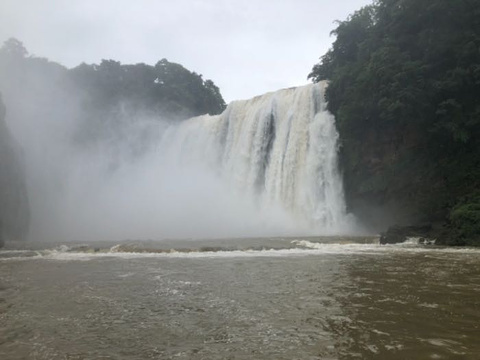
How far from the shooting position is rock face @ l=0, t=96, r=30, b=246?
77.1 ft

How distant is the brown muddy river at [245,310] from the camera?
441 cm

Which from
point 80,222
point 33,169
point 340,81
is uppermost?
point 340,81

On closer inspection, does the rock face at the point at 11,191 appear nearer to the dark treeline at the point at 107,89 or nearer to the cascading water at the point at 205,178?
the cascading water at the point at 205,178

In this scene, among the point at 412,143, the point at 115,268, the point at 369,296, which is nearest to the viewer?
the point at 369,296

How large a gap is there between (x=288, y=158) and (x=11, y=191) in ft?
53.2

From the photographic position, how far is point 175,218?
31.7m

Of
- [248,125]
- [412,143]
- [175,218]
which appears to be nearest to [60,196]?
[175,218]

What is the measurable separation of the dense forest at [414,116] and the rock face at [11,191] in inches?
750

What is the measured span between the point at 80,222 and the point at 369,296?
105 feet

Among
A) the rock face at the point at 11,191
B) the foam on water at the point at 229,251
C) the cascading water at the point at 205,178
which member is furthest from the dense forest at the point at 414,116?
the rock face at the point at 11,191

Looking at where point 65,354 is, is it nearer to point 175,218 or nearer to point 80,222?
point 175,218

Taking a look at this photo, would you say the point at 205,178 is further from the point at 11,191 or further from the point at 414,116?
the point at 414,116

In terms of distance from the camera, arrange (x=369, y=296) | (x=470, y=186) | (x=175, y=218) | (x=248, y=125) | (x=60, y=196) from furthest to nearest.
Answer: (x=60, y=196)
(x=175, y=218)
(x=248, y=125)
(x=470, y=186)
(x=369, y=296)

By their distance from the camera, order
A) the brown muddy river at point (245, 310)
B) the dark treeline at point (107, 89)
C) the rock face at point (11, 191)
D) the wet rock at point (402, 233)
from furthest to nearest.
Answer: the dark treeline at point (107, 89) → the rock face at point (11, 191) → the wet rock at point (402, 233) → the brown muddy river at point (245, 310)
